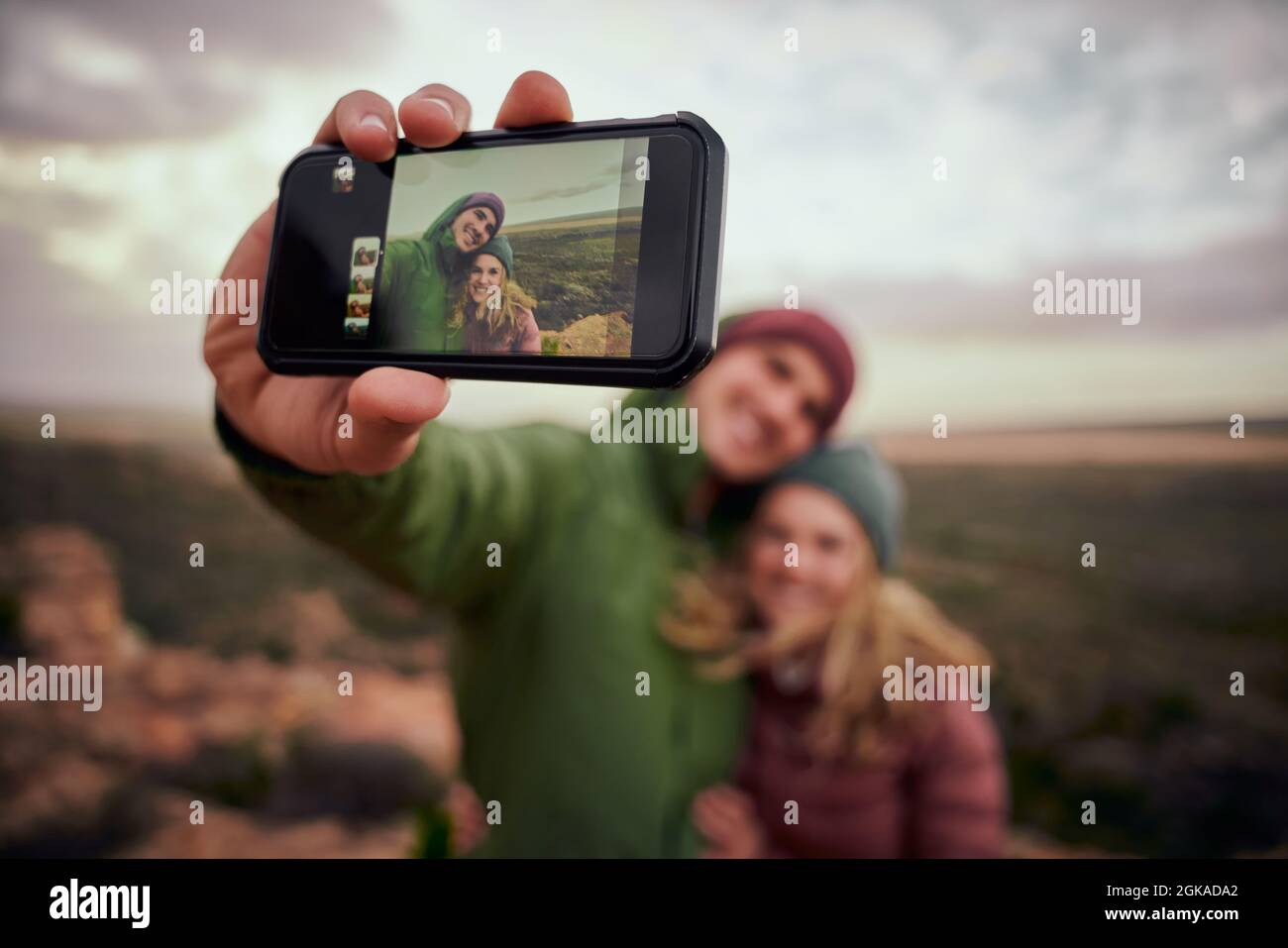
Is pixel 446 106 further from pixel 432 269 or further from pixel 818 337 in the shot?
pixel 818 337

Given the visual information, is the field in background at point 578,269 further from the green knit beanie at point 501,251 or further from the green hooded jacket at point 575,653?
the green hooded jacket at point 575,653

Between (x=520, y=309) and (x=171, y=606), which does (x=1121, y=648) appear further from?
(x=171, y=606)

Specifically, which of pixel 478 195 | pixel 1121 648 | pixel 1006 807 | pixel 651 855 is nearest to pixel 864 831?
pixel 651 855

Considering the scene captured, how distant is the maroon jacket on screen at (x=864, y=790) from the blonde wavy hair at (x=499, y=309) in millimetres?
1092

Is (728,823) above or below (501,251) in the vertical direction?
below

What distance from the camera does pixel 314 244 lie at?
0.73m

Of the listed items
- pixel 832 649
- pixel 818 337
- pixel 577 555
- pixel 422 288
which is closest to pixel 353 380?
pixel 422 288

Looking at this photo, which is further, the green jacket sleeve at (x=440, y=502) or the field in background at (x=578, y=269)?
the green jacket sleeve at (x=440, y=502)

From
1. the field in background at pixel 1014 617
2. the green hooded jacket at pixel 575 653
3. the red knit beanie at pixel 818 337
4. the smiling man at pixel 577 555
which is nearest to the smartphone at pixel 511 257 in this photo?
the smiling man at pixel 577 555

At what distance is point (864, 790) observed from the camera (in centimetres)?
150

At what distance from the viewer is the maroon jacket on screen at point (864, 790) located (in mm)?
1474

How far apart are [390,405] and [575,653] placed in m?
0.77

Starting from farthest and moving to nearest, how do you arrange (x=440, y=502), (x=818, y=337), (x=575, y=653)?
(x=818, y=337)
(x=575, y=653)
(x=440, y=502)

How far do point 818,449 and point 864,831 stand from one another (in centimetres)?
75
